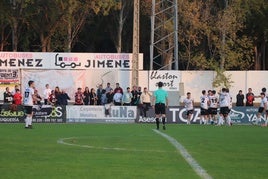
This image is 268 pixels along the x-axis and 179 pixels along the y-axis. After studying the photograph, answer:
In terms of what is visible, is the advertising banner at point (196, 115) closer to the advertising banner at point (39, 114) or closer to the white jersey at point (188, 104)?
the white jersey at point (188, 104)

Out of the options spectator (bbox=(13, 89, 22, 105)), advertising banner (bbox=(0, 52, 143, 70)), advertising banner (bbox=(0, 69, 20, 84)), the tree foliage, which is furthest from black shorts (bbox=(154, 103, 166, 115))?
the tree foliage

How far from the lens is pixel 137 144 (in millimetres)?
18547

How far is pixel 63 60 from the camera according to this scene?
45562mm

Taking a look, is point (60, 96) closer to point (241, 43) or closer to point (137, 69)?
point (137, 69)

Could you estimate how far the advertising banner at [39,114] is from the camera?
37.0 metres

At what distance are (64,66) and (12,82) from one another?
3435 millimetres

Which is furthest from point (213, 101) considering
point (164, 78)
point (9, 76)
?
point (9, 76)

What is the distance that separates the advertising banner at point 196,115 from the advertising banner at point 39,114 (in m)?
4.14

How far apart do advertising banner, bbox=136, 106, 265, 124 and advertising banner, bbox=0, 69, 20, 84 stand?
1027 cm

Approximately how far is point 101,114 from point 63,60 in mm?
8571

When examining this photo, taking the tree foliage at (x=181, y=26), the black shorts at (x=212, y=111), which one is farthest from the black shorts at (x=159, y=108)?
the tree foliage at (x=181, y=26)

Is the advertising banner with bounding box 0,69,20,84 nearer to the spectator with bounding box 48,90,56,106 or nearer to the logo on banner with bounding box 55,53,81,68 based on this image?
the logo on banner with bounding box 55,53,81,68

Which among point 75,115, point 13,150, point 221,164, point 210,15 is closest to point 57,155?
point 13,150

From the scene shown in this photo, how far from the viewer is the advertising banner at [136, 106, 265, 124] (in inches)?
1506
